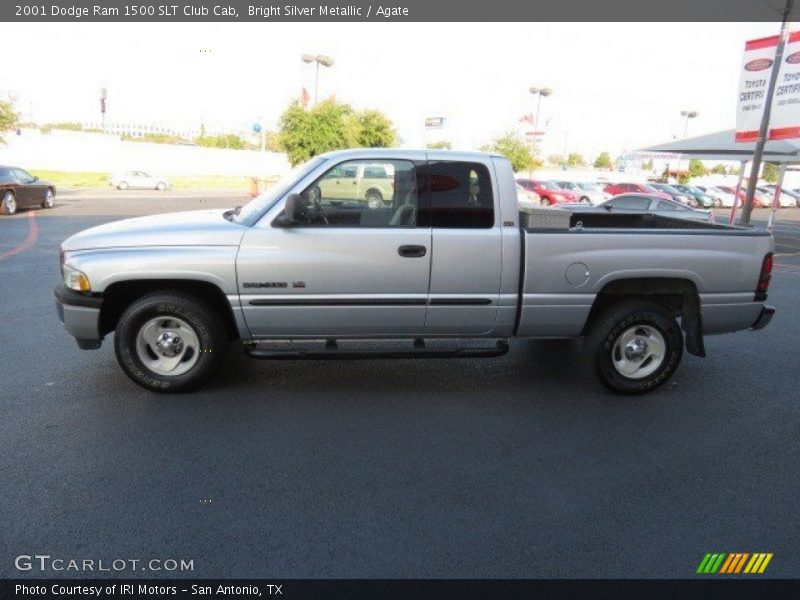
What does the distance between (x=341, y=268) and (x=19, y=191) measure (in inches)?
764

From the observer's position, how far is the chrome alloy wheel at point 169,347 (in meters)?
4.85

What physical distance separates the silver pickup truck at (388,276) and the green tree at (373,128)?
117ft

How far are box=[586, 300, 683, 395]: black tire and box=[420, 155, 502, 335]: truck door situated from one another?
0.93 m

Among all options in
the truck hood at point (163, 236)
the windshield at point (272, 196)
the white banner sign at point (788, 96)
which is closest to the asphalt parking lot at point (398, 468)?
the truck hood at point (163, 236)

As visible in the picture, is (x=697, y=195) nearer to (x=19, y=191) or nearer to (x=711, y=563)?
(x=19, y=191)

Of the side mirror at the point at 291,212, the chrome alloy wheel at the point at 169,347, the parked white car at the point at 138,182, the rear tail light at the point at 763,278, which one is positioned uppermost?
the side mirror at the point at 291,212

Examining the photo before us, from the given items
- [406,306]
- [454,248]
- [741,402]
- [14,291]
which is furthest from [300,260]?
[14,291]

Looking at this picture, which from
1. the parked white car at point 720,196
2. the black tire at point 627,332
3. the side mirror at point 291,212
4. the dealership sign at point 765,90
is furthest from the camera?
the parked white car at point 720,196

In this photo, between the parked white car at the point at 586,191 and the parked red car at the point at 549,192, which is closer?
the parked red car at the point at 549,192

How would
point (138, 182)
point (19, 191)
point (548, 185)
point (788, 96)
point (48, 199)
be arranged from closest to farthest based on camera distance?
1. point (788, 96)
2. point (19, 191)
3. point (48, 199)
4. point (548, 185)
5. point (138, 182)

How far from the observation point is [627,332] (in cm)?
518

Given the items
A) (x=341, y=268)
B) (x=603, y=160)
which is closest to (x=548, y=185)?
(x=341, y=268)

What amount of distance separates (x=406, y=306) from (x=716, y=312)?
261 cm
